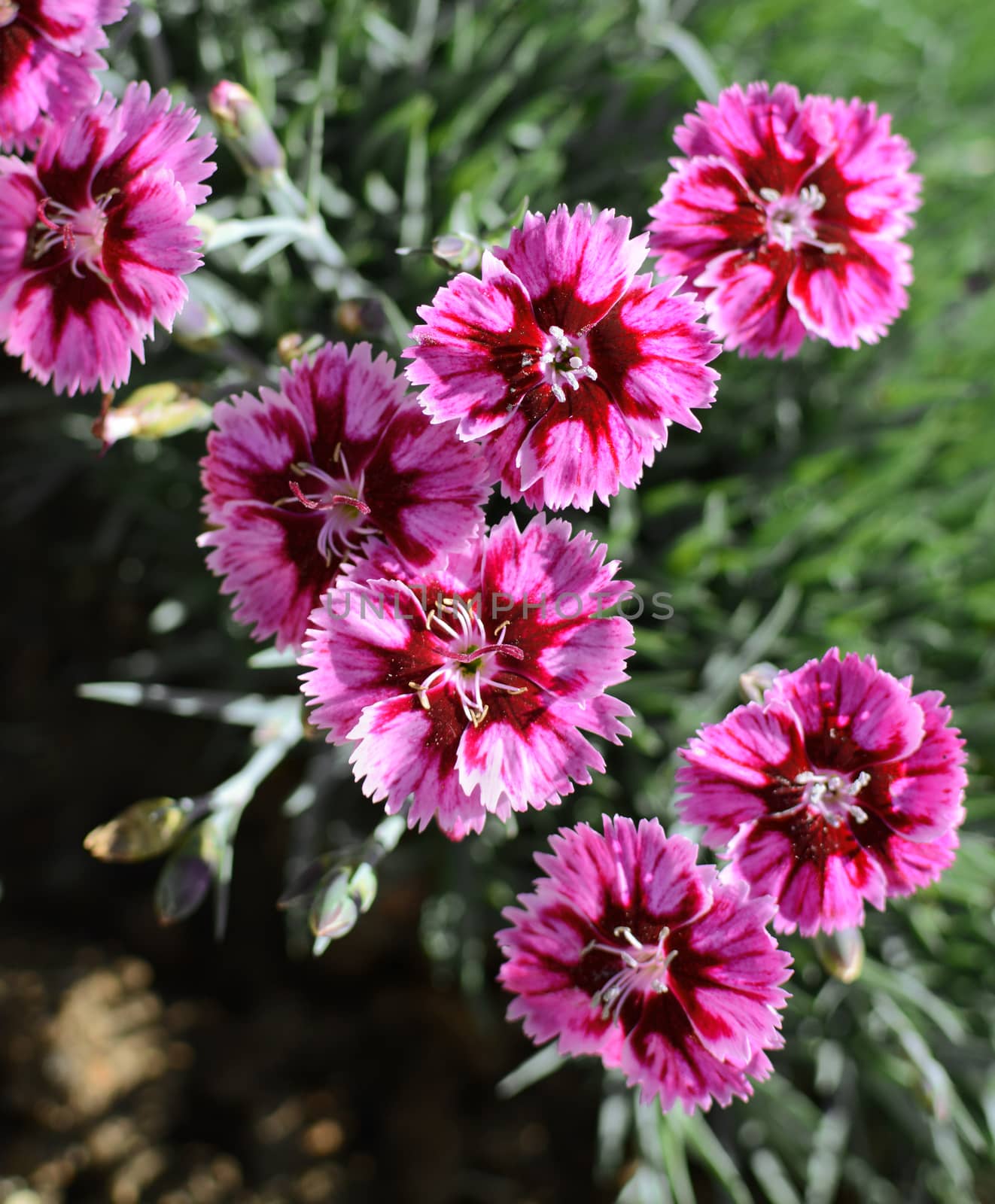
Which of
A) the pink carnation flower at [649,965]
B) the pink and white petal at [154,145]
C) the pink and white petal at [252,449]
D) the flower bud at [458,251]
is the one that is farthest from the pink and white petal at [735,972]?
the pink and white petal at [154,145]

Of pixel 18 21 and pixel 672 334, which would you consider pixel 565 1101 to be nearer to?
pixel 672 334

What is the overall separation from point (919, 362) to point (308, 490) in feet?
5.46

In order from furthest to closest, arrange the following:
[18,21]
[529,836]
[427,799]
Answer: [529,836]
[18,21]
[427,799]

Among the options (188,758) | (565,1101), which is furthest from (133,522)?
(565,1101)

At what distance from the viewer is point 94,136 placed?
4.29ft

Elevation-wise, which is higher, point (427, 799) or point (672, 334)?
point (672, 334)

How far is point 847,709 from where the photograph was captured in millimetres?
1300

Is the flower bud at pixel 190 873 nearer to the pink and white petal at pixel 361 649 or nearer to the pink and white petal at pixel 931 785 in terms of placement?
the pink and white petal at pixel 361 649

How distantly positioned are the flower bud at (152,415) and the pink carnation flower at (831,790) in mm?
811

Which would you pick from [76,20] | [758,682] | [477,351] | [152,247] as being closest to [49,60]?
[76,20]

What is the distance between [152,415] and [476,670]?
1.86 ft

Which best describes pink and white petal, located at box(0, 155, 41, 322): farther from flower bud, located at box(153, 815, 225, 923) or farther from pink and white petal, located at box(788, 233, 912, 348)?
pink and white petal, located at box(788, 233, 912, 348)

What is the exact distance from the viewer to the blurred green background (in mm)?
1987

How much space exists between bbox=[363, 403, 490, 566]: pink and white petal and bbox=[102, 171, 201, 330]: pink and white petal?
314mm
